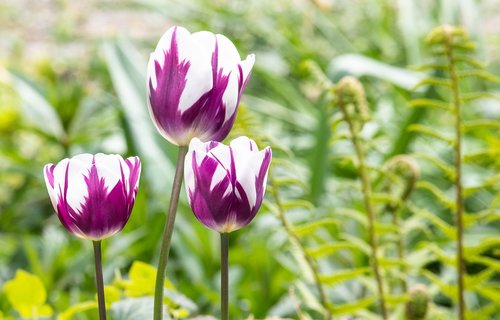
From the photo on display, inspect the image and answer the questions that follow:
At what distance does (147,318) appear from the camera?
0.51 m

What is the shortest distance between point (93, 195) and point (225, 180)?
6 centimetres

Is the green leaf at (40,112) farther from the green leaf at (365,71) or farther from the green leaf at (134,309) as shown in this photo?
the green leaf at (134,309)

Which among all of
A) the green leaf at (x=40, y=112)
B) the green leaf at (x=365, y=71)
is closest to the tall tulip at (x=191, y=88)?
the green leaf at (x=365, y=71)

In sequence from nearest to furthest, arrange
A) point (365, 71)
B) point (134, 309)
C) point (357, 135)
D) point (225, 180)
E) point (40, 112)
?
1. point (225, 180)
2. point (134, 309)
3. point (357, 135)
4. point (365, 71)
5. point (40, 112)

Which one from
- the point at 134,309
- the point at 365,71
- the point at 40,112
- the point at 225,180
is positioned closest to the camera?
the point at 225,180

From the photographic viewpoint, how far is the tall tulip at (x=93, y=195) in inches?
16.0

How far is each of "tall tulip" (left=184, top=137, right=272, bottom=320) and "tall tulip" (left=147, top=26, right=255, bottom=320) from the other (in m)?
0.01

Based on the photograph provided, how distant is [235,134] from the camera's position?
69 centimetres

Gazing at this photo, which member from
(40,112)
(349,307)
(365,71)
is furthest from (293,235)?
(40,112)

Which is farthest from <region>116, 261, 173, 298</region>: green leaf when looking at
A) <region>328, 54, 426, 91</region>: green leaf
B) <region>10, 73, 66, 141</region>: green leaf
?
<region>10, 73, 66, 141</region>: green leaf

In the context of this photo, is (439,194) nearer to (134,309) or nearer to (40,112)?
(134,309)

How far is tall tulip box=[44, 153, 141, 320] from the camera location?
0.41 m

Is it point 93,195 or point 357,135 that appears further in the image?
point 357,135

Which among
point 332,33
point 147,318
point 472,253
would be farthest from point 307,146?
point 147,318
